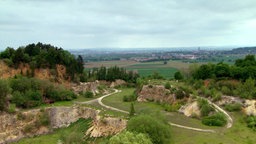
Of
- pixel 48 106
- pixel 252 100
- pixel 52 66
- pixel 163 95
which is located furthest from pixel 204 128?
pixel 52 66

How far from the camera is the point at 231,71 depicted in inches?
2505

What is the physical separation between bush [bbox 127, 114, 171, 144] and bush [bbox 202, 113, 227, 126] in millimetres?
10669

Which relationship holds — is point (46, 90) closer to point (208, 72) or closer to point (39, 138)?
point (39, 138)

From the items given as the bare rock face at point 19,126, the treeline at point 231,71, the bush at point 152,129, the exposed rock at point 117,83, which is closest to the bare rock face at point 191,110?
the treeline at point 231,71

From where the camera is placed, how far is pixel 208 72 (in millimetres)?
67812

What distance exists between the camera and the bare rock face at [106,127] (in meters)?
49.6

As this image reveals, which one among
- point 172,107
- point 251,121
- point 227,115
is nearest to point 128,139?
point 251,121

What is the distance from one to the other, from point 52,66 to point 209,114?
37094 mm

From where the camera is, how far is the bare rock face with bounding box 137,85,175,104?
205ft

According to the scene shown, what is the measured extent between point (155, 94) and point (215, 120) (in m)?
19.6

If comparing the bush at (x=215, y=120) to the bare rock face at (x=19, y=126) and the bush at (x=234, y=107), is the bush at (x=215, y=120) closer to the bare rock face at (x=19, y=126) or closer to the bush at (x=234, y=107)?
the bush at (x=234, y=107)

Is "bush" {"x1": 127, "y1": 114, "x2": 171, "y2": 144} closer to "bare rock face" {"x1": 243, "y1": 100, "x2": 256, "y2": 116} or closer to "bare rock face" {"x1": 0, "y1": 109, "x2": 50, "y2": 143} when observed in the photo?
"bare rock face" {"x1": 243, "y1": 100, "x2": 256, "y2": 116}

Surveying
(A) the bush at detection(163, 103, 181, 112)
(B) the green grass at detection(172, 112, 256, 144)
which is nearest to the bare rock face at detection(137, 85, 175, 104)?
(A) the bush at detection(163, 103, 181, 112)

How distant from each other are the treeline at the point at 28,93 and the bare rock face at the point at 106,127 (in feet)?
47.4
